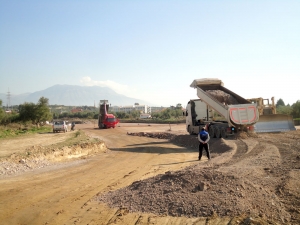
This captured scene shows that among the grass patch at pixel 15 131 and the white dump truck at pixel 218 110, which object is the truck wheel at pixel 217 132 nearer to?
the white dump truck at pixel 218 110

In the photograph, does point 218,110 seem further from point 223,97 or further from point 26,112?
point 26,112

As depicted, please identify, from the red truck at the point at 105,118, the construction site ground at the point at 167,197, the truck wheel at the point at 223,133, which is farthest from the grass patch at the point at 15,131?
the construction site ground at the point at 167,197

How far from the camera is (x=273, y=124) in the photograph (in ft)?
71.5

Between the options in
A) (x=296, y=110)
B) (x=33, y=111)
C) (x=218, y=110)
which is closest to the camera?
(x=218, y=110)

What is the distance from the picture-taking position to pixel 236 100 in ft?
68.2

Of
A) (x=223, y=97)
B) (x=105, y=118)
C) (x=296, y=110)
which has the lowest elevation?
(x=105, y=118)

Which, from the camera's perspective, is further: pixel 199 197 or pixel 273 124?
pixel 273 124

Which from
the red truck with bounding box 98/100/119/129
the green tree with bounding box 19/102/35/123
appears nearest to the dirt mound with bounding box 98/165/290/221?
the red truck with bounding box 98/100/119/129

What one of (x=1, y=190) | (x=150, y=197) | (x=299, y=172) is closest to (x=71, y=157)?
(x=1, y=190)

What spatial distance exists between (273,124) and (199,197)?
17666 mm

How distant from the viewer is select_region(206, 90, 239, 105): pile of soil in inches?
815

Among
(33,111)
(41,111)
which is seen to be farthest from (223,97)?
(33,111)

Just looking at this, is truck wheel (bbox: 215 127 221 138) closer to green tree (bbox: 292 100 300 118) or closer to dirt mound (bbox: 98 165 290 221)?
dirt mound (bbox: 98 165 290 221)

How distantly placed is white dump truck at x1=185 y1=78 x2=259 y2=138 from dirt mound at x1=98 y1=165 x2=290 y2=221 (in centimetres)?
1178
